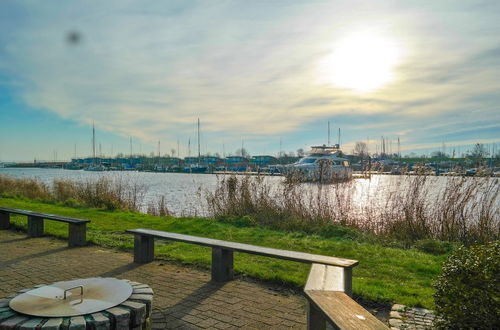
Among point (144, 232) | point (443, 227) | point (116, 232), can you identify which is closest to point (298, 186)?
point (443, 227)

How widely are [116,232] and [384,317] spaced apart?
669 cm

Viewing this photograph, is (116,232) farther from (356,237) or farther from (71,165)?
(71,165)

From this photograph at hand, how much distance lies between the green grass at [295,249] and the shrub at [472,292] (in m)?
1.84

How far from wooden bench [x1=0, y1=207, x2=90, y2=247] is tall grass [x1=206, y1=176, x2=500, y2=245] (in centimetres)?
433

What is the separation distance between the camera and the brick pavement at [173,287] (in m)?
4.09

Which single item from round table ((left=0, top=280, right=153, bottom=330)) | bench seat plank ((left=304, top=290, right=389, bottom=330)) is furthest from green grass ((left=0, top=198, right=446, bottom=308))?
round table ((left=0, top=280, right=153, bottom=330))

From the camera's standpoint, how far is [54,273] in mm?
5766

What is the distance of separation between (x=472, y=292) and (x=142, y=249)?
495cm

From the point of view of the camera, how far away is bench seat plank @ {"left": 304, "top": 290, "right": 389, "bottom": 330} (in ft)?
8.14

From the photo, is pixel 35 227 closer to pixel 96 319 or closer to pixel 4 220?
pixel 4 220

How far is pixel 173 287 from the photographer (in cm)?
518

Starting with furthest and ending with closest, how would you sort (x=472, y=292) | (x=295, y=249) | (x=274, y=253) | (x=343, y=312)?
(x=295, y=249) < (x=274, y=253) < (x=343, y=312) < (x=472, y=292)

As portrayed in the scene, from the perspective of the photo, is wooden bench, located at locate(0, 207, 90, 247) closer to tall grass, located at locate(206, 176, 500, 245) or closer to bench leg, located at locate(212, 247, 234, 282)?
bench leg, located at locate(212, 247, 234, 282)

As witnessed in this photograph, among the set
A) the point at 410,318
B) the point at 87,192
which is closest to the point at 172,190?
the point at 87,192
